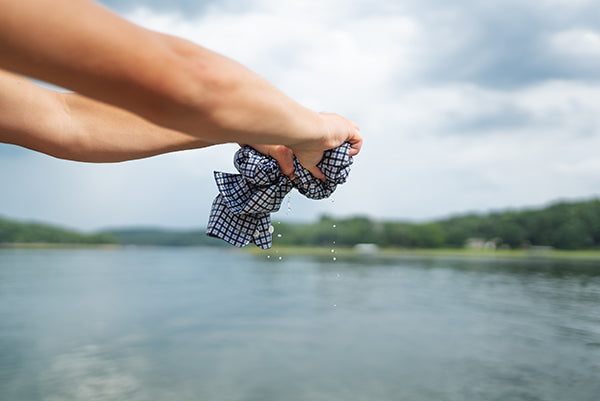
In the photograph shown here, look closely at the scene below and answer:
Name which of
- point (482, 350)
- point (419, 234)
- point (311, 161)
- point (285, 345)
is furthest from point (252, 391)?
point (419, 234)

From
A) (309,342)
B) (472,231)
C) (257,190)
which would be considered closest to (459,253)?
(472,231)

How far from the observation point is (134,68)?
0.55 meters

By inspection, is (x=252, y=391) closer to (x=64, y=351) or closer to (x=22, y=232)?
(x=64, y=351)

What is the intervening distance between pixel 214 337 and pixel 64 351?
8947 mm

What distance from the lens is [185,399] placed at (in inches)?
759

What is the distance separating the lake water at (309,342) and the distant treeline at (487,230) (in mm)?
30656

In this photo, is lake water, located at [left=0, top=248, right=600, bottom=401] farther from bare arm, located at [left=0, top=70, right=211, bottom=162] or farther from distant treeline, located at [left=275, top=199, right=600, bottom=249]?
distant treeline, located at [left=275, top=199, right=600, bottom=249]

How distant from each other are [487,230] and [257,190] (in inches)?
3990

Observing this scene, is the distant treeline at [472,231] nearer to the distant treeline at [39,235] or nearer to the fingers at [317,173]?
the distant treeline at [39,235]

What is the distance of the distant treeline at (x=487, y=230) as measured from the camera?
85.2 meters

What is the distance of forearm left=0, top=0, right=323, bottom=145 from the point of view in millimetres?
511

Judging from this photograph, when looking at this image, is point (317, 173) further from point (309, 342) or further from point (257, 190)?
point (309, 342)

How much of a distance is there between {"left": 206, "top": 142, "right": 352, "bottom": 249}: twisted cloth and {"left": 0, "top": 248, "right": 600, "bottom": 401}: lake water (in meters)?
19.3

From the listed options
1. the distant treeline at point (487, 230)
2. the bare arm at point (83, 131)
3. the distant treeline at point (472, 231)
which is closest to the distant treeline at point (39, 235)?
the distant treeline at point (472, 231)
